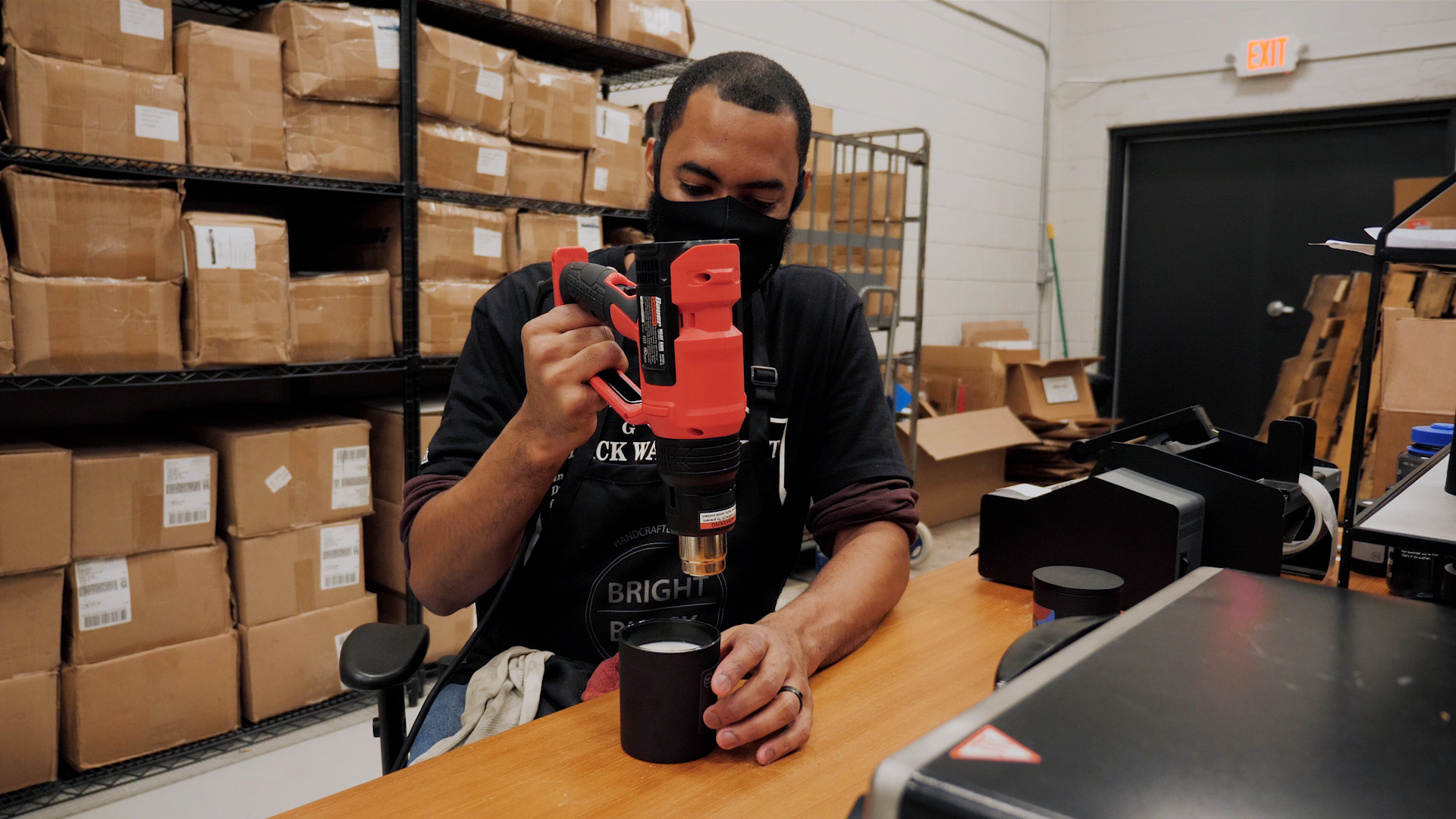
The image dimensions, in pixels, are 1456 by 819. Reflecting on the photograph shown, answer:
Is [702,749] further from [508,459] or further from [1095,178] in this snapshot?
[1095,178]

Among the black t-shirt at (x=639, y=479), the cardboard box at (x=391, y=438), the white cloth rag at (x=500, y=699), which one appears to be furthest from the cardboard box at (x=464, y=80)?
the white cloth rag at (x=500, y=699)

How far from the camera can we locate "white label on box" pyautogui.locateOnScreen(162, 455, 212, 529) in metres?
1.95

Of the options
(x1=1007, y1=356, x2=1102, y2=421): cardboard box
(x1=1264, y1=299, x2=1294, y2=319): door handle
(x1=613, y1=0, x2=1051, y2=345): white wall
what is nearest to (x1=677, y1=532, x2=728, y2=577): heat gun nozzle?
(x1=613, y1=0, x2=1051, y2=345): white wall

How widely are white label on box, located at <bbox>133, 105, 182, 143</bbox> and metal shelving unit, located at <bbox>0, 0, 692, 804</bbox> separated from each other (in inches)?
2.2

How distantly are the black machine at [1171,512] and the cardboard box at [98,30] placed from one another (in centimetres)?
182

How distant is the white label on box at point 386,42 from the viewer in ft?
6.95

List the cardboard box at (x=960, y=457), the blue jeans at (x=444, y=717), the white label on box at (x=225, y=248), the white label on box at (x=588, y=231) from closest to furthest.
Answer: the blue jeans at (x=444, y=717)
the white label on box at (x=225, y=248)
the white label on box at (x=588, y=231)
the cardboard box at (x=960, y=457)

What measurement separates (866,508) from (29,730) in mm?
1734

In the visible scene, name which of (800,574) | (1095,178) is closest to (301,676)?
(800,574)

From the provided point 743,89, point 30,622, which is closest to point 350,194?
point 30,622

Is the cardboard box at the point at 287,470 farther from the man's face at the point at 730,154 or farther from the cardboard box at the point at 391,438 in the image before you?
the man's face at the point at 730,154

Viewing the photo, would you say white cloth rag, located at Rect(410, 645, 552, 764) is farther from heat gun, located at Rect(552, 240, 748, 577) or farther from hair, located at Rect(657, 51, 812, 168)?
hair, located at Rect(657, 51, 812, 168)

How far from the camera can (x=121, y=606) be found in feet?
6.23

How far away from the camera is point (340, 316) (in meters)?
2.16
